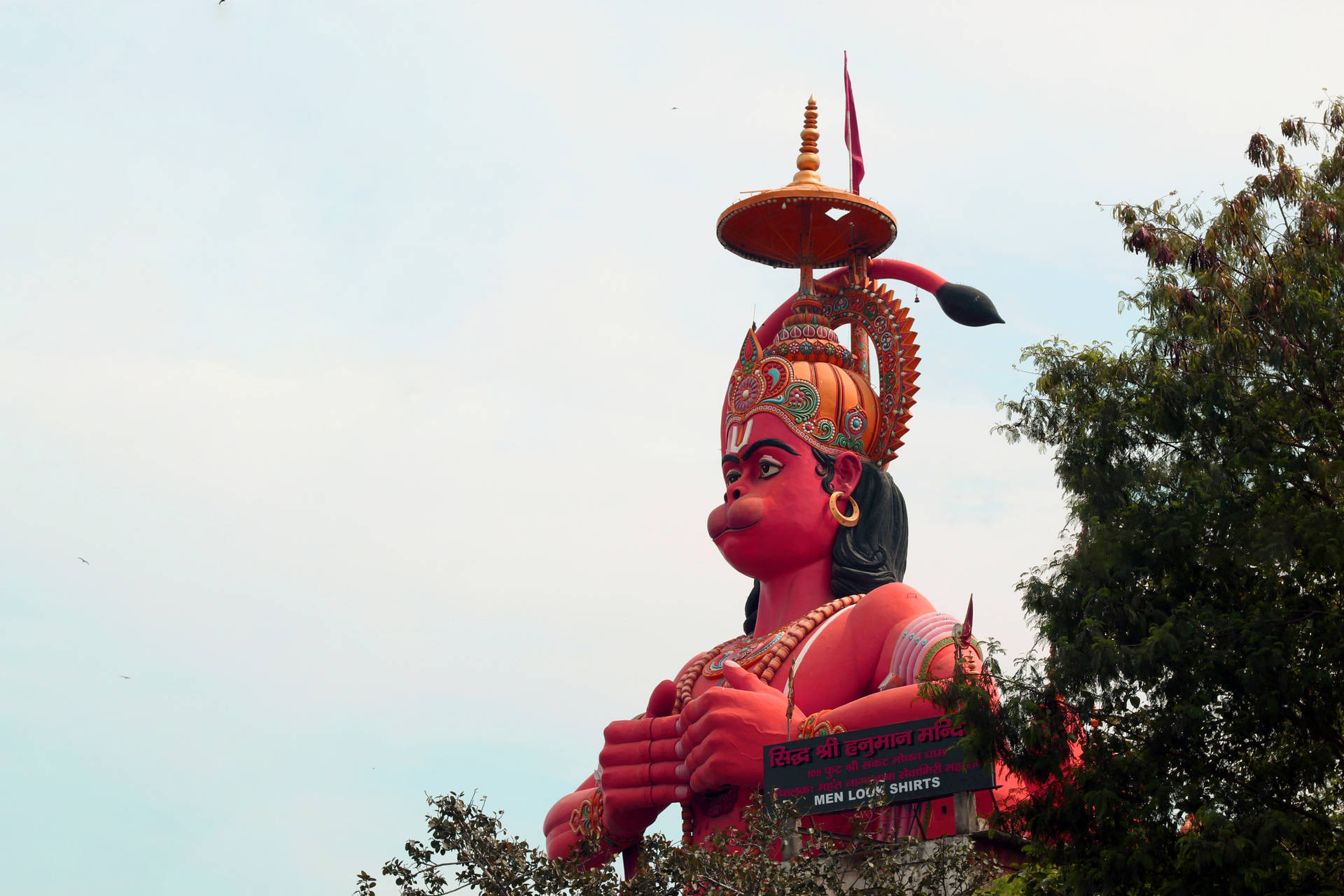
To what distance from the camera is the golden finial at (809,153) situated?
15812mm

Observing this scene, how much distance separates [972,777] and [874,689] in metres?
Answer: 1.93

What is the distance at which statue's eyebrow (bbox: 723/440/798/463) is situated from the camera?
14547 mm

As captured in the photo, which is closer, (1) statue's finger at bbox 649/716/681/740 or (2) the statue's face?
(1) statue's finger at bbox 649/716/681/740

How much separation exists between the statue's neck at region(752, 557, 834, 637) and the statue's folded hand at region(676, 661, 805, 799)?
5.34ft

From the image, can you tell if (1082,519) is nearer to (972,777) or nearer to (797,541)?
(972,777)

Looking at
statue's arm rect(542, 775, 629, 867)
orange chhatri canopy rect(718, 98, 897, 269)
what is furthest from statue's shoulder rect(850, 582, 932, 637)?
orange chhatri canopy rect(718, 98, 897, 269)

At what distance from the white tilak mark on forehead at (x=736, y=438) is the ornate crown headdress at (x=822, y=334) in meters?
0.02

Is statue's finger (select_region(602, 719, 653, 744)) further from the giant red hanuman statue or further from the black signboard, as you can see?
the black signboard

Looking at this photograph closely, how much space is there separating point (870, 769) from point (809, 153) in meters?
6.72

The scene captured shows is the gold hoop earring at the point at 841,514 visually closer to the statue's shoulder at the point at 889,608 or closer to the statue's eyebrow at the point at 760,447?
the statue's eyebrow at the point at 760,447

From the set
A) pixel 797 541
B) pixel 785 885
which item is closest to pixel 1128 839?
pixel 785 885

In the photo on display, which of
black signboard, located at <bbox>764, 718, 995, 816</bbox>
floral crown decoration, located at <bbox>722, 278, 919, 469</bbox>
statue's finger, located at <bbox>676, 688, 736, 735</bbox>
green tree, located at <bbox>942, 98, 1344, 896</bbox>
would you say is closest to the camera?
green tree, located at <bbox>942, 98, 1344, 896</bbox>

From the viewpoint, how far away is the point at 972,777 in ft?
37.4

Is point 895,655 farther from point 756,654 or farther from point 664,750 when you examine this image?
point 664,750
